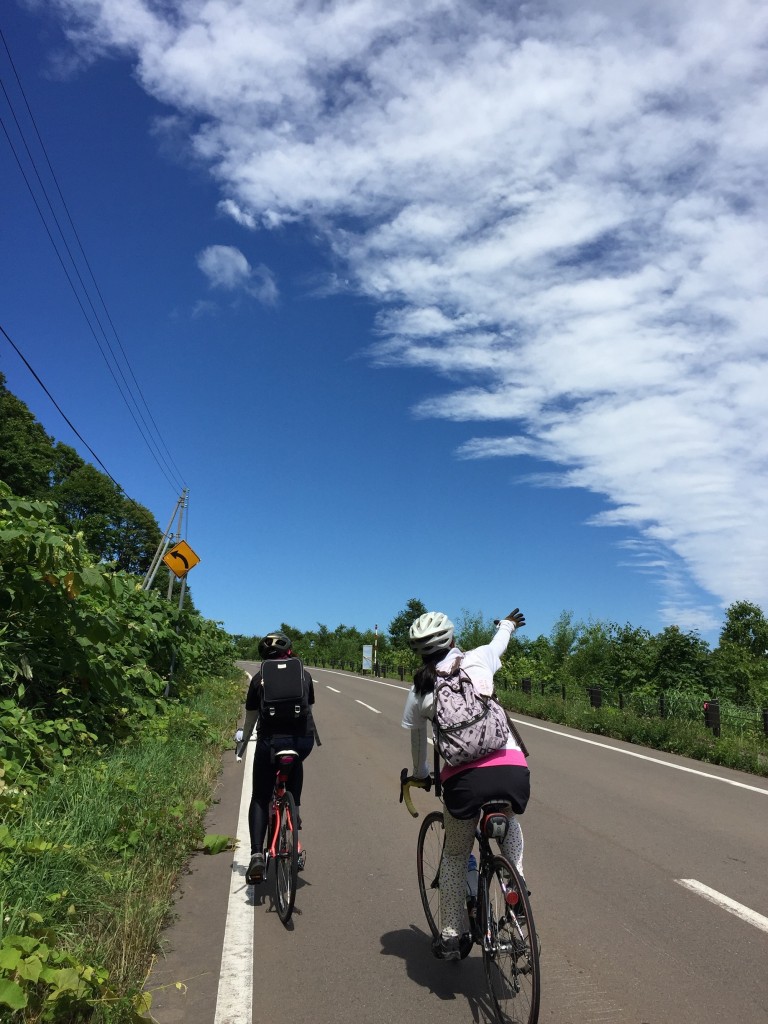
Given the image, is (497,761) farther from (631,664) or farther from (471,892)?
(631,664)

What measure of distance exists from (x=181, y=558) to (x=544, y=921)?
Answer: 11.4 m

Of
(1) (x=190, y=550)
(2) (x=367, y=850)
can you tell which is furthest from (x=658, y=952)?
(1) (x=190, y=550)

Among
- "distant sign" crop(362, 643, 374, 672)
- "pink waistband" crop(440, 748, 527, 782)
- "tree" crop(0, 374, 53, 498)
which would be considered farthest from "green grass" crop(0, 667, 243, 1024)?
"distant sign" crop(362, 643, 374, 672)

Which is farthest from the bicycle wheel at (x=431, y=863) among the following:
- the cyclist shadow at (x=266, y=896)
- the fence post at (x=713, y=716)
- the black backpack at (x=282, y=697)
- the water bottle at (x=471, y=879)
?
the fence post at (x=713, y=716)

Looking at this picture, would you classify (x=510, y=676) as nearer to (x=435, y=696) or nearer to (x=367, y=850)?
(x=367, y=850)

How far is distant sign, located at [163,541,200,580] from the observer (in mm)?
14352

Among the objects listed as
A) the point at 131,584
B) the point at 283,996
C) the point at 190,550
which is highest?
the point at 190,550

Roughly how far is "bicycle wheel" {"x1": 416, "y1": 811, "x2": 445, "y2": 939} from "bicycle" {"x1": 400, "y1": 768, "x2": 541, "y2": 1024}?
46cm

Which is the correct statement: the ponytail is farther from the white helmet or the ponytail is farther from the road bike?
the road bike

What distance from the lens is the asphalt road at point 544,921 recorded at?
3.54 m

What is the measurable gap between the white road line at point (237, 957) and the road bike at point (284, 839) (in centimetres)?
26

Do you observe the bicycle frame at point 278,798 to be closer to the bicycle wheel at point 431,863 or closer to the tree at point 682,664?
the bicycle wheel at point 431,863

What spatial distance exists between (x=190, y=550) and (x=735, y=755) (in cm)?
1078

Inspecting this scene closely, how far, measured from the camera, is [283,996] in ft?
11.9
